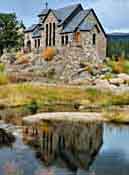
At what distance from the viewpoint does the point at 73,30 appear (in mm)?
72812

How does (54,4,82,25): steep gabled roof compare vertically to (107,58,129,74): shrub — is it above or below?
above

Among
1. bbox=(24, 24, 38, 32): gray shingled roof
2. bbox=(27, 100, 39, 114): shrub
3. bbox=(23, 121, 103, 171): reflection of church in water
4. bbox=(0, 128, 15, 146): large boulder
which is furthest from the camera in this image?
bbox=(24, 24, 38, 32): gray shingled roof

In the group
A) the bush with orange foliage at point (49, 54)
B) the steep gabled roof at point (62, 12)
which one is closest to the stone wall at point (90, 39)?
the steep gabled roof at point (62, 12)

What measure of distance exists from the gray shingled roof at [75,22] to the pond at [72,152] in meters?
39.0

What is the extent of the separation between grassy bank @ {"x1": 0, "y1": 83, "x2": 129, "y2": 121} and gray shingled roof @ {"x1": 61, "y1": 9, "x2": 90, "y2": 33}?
71.3 feet

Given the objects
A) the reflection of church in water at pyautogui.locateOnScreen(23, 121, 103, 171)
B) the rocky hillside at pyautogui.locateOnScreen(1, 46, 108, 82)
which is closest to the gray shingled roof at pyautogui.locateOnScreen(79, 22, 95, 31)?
the rocky hillside at pyautogui.locateOnScreen(1, 46, 108, 82)

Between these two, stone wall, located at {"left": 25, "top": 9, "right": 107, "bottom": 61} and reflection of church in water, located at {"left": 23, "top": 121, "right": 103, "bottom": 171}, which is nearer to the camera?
reflection of church in water, located at {"left": 23, "top": 121, "right": 103, "bottom": 171}

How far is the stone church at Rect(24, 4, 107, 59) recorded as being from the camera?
7256 cm

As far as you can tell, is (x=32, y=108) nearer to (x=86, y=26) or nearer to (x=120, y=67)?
(x=120, y=67)

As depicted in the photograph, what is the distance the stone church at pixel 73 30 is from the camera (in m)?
72.6

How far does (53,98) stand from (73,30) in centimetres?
2562

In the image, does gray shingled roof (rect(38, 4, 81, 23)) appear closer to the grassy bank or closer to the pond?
the grassy bank

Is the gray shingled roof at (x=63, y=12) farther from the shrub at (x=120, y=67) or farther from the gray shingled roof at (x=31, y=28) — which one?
the shrub at (x=120, y=67)

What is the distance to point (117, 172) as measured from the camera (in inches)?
894
